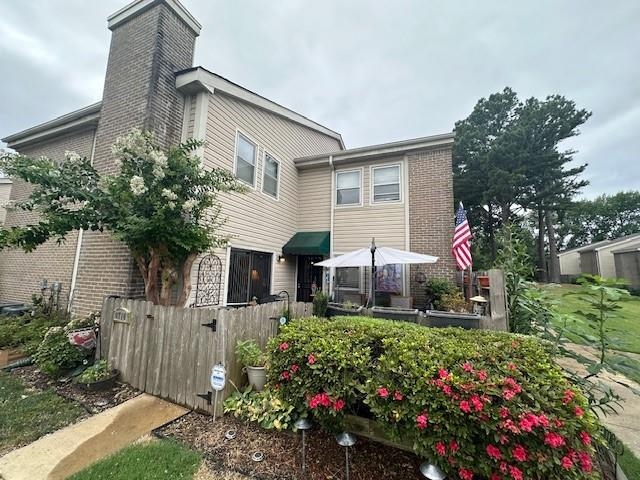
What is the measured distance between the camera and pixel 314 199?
35.4ft

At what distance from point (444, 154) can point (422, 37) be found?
5.89 metres

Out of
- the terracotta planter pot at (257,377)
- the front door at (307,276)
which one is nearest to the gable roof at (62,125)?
the front door at (307,276)

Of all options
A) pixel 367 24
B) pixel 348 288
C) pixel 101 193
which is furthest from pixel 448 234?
pixel 101 193

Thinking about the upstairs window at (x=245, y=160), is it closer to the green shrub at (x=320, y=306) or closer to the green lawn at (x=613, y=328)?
the green shrub at (x=320, y=306)

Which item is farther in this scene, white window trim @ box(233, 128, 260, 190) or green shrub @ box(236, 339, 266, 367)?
white window trim @ box(233, 128, 260, 190)

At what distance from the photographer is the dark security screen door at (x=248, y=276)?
736 cm

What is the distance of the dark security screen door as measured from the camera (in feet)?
24.1

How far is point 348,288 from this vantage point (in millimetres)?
9797

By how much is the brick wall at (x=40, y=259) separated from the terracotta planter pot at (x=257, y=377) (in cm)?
629

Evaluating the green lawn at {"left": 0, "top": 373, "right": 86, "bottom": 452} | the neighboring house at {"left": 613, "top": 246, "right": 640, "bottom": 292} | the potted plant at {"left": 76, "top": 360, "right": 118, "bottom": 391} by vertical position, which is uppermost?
the neighboring house at {"left": 613, "top": 246, "right": 640, "bottom": 292}

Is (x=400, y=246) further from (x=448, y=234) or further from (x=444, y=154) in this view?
(x=444, y=154)

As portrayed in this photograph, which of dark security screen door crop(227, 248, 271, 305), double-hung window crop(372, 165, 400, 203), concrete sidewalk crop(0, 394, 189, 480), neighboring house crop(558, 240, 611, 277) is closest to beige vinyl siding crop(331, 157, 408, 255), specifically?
double-hung window crop(372, 165, 400, 203)

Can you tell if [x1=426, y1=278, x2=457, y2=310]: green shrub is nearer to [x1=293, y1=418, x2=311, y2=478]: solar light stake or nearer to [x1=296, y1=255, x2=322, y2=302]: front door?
[x1=296, y1=255, x2=322, y2=302]: front door

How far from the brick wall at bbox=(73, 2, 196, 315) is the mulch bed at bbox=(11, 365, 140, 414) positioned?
1453mm
